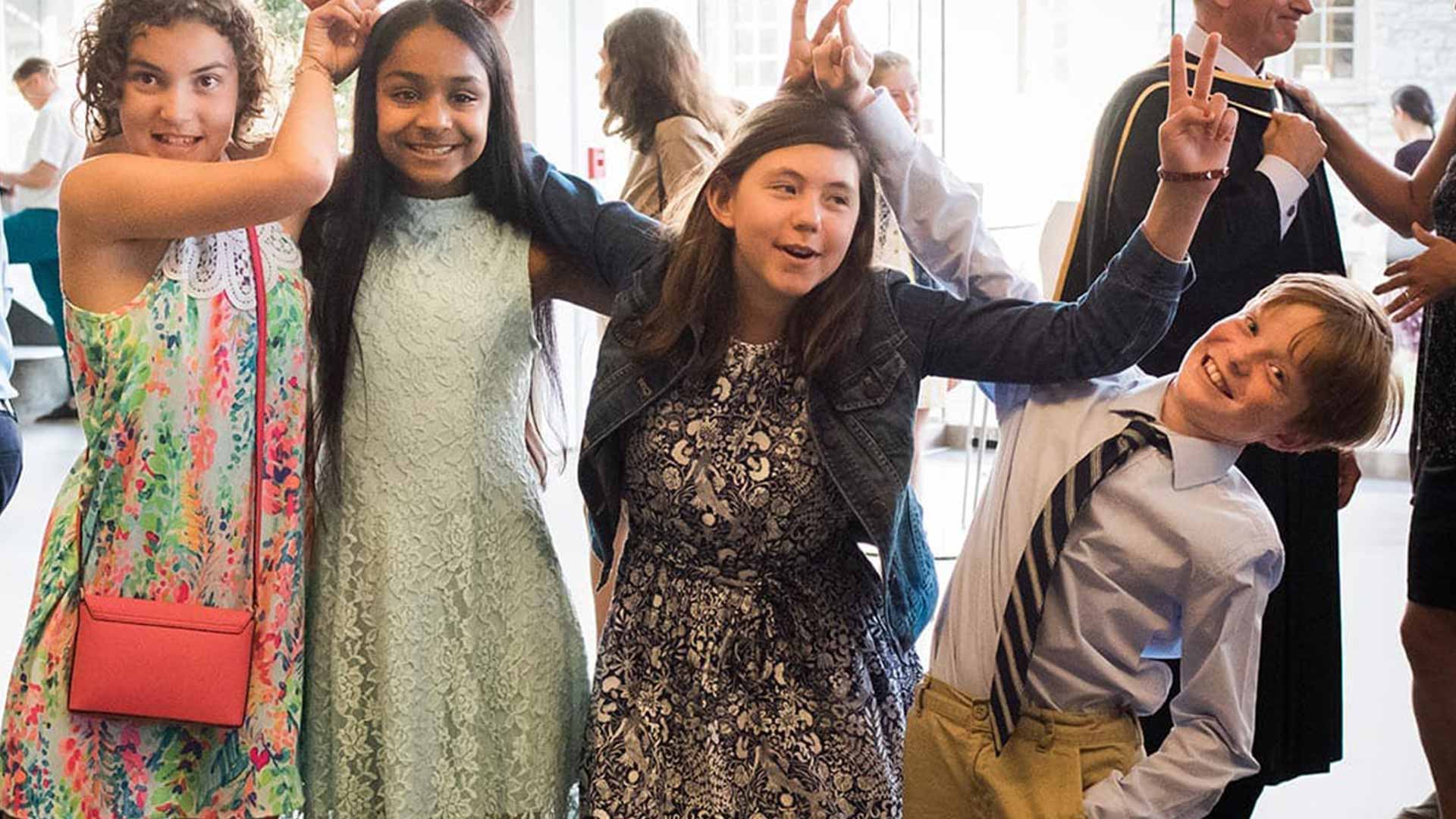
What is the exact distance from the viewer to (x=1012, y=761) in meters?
1.97

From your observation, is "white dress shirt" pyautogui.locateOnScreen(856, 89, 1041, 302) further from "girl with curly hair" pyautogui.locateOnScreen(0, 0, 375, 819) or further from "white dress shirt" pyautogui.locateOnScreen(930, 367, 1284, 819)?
"girl with curly hair" pyautogui.locateOnScreen(0, 0, 375, 819)

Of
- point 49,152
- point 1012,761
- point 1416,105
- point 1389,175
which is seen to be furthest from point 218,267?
point 49,152

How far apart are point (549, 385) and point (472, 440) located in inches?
8.3

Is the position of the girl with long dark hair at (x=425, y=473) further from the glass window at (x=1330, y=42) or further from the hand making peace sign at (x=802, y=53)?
the glass window at (x=1330, y=42)

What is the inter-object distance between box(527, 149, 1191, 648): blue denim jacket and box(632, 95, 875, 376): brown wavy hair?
21 millimetres

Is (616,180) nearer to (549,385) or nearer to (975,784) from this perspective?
(549,385)

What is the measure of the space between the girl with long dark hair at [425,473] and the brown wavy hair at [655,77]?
5.94ft

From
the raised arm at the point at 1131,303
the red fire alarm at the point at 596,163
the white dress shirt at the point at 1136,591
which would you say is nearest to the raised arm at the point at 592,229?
the raised arm at the point at 1131,303

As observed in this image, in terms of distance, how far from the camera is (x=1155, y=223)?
1.91 meters

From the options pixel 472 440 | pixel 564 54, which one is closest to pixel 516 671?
pixel 472 440

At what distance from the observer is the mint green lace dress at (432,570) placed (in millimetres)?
2080

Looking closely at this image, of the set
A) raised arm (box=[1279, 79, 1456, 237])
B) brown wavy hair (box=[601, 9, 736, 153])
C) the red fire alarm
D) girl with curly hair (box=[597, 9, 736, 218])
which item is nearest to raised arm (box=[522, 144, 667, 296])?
raised arm (box=[1279, 79, 1456, 237])

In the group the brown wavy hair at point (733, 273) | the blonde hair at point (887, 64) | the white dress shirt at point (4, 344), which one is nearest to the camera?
the brown wavy hair at point (733, 273)

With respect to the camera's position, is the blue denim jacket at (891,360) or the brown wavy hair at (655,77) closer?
the blue denim jacket at (891,360)
